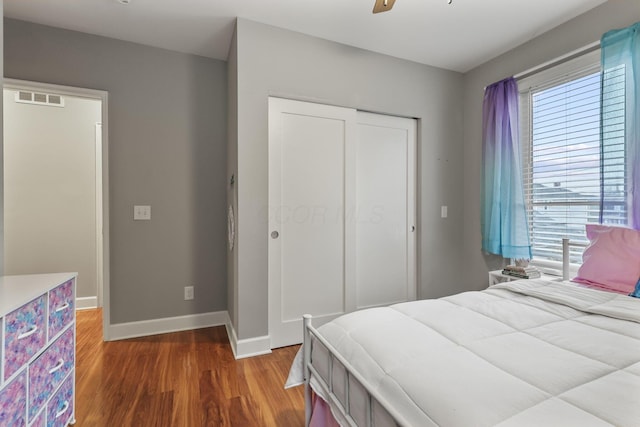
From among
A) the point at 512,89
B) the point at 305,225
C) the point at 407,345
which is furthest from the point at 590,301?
the point at 512,89

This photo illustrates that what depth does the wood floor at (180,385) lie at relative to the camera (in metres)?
1.60

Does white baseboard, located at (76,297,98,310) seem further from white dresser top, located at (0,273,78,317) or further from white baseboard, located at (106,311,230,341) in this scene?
white dresser top, located at (0,273,78,317)

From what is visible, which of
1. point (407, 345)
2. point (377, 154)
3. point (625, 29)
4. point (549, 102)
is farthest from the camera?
point (377, 154)

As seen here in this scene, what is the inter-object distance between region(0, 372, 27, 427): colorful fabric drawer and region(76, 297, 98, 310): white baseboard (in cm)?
255

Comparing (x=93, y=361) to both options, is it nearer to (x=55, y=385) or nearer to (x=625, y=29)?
(x=55, y=385)

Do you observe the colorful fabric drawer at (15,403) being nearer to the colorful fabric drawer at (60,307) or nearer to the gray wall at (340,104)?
the colorful fabric drawer at (60,307)

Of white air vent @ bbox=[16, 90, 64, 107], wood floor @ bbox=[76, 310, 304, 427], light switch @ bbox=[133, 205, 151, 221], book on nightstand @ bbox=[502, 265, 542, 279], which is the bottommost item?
wood floor @ bbox=[76, 310, 304, 427]

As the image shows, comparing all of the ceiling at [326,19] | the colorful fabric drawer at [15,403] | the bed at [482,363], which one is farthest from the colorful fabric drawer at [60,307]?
the ceiling at [326,19]

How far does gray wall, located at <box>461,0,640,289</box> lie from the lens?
2.12 meters

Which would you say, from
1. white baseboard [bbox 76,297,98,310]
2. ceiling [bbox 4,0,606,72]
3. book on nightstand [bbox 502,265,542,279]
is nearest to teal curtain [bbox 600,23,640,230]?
ceiling [bbox 4,0,606,72]

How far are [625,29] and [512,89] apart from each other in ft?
2.61

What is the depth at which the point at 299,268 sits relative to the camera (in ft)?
8.36

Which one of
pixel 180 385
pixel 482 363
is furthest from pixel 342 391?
pixel 180 385

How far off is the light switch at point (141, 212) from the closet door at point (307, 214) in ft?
3.80
